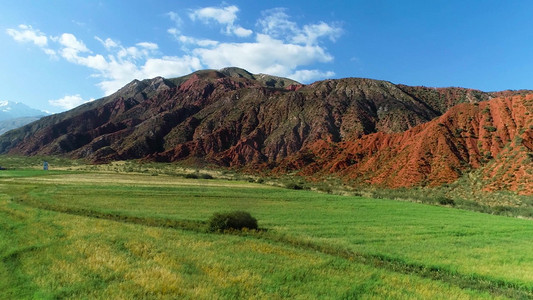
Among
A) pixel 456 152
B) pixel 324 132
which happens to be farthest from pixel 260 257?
pixel 324 132

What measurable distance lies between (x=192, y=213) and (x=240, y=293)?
18.3 m

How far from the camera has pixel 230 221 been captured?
73.0 feet

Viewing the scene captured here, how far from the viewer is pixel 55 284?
10562 millimetres

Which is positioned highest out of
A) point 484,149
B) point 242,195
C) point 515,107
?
point 515,107

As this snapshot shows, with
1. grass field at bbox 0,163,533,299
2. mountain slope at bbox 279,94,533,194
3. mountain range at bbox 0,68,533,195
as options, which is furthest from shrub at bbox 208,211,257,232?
mountain range at bbox 0,68,533,195

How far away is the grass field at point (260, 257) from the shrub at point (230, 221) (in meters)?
1.09

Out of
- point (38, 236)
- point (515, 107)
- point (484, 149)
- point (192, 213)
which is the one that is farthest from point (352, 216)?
Answer: point (515, 107)

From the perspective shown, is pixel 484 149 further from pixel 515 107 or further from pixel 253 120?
pixel 253 120

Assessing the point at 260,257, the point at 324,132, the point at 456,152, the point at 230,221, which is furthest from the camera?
the point at 324,132

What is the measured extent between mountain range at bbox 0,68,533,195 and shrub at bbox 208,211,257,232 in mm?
46944

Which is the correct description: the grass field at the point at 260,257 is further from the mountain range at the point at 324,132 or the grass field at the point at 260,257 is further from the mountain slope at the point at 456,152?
the mountain range at the point at 324,132

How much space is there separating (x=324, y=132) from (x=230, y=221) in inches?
4239

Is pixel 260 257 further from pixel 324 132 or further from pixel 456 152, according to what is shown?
pixel 324 132

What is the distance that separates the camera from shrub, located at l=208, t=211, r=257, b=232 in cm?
2203
